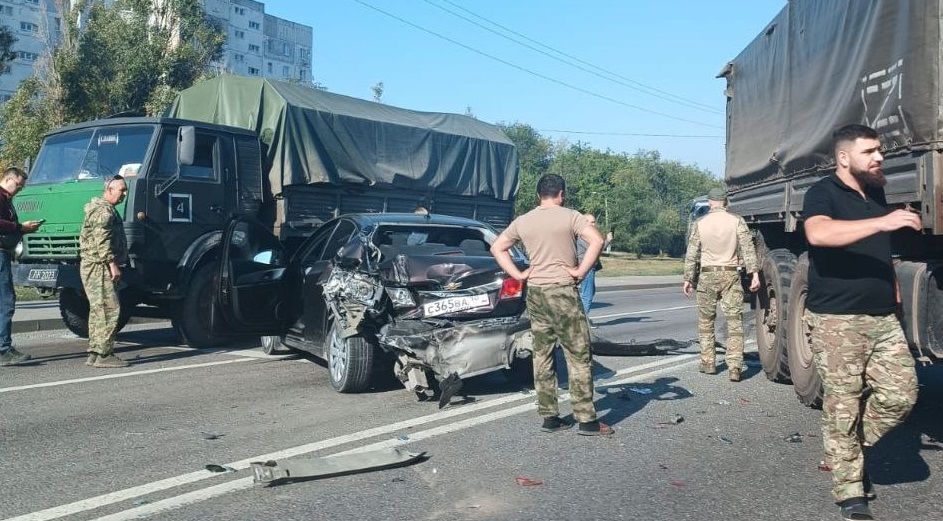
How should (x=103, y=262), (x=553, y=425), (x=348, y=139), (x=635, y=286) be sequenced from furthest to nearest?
(x=635, y=286) < (x=348, y=139) < (x=103, y=262) < (x=553, y=425)

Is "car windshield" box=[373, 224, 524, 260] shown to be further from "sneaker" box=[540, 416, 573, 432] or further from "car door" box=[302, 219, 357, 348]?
"sneaker" box=[540, 416, 573, 432]

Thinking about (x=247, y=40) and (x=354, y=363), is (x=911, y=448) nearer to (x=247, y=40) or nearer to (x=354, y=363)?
(x=354, y=363)

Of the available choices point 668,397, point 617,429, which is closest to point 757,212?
point 668,397

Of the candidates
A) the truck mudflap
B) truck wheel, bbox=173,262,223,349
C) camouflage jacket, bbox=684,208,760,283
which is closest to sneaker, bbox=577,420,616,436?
camouflage jacket, bbox=684,208,760,283

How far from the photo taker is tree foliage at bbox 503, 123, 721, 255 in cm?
5925

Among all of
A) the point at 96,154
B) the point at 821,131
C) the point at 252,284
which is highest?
the point at 96,154

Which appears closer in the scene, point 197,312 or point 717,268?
point 717,268

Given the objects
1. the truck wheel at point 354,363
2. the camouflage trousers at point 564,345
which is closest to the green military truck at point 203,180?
the truck wheel at point 354,363

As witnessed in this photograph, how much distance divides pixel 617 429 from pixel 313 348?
3332mm

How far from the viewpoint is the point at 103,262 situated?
899cm

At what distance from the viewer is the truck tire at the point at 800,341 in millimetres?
7035

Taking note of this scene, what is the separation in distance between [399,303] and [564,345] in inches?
73.1

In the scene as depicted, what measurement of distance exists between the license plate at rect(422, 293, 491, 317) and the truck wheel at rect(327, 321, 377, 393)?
62 centimetres

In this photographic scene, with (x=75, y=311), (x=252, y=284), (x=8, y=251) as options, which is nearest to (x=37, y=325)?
(x=75, y=311)
